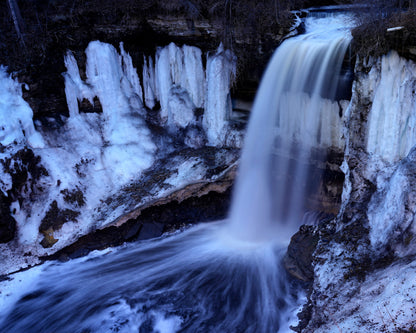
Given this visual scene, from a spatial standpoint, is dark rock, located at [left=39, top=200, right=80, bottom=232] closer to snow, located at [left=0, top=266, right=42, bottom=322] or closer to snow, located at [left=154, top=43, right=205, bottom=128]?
snow, located at [left=0, top=266, right=42, bottom=322]

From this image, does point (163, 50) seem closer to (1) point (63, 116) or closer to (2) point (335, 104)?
(1) point (63, 116)

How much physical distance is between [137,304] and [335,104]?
749 centimetres

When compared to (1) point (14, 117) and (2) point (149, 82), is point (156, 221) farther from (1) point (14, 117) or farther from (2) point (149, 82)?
(1) point (14, 117)

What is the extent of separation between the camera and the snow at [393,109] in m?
7.84

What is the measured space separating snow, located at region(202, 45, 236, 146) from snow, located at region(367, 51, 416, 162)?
5.47 meters

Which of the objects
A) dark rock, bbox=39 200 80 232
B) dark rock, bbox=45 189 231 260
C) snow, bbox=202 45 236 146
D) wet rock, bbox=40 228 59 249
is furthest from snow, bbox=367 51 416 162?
wet rock, bbox=40 228 59 249

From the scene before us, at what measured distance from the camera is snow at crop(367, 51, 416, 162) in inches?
309

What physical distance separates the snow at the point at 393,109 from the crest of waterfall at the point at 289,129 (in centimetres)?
163

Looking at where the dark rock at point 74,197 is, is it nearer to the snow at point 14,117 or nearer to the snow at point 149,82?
the snow at point 14,117

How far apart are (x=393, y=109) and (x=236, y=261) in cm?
543

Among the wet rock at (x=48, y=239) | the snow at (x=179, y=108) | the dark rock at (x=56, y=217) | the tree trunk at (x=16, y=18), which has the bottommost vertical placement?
the wet rock at (x=48, y=239)

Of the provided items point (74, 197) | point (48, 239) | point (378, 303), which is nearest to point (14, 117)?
point (74, 197)

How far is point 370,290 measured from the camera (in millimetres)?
6527

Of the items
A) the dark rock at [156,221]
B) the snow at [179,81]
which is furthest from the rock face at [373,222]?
the snow at [179,81]
